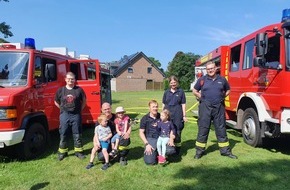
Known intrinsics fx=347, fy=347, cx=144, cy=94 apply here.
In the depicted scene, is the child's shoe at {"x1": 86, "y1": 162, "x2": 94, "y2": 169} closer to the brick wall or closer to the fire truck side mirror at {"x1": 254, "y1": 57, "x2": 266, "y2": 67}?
the fire truck side mirror at {"x1": 254, "y1": 57, "x2": 266, "y2": 67}

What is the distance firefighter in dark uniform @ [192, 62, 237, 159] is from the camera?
22.0 ft

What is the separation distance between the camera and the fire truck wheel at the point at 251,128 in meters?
7.38

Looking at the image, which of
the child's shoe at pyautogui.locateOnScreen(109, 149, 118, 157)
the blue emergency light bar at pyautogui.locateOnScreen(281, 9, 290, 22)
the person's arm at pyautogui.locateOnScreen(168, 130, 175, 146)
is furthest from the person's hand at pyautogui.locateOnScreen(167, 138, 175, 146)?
the blue emergency light bar at pyautogui.locateOnScreen(281, 9, 290, 22)

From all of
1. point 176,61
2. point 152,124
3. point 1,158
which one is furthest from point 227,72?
point 176,61

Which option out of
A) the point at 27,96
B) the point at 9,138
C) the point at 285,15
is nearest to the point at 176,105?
the point at 285,15

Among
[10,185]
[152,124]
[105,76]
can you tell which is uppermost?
[105,76]

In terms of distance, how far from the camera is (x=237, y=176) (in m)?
5.57

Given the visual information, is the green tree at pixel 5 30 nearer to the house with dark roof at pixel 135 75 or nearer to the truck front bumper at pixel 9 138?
the truck front bumper at pixel 9 138

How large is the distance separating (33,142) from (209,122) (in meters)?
3.47

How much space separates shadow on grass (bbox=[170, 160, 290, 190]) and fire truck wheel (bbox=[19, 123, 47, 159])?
2905 mm

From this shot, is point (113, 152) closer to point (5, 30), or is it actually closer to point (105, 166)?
point (105, 166)

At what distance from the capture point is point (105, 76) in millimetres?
12375

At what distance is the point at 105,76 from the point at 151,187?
769cm

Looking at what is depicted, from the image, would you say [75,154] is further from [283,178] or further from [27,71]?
[283,178]
